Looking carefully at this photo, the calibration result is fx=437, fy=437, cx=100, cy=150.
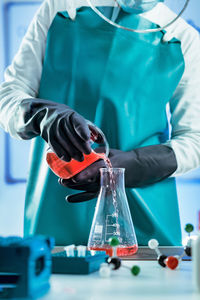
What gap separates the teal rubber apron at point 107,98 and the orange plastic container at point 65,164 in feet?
0.97

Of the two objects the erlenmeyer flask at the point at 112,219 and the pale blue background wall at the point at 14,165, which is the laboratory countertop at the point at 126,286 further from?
the pale blue background wall at the point at 14,165

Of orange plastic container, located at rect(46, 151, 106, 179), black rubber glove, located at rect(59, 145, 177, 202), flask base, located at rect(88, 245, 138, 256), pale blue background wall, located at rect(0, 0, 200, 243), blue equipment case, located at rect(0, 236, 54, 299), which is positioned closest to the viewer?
blue equipment case, located at rect(0, 236, 54, 299)

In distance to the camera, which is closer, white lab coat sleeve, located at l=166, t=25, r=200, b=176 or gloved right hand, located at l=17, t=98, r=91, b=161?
gloved right hand, located at l=17, t=98, r=91, b=161

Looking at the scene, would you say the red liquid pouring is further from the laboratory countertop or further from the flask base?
the laboratory countertop

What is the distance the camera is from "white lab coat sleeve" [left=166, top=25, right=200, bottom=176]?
5.06 ft

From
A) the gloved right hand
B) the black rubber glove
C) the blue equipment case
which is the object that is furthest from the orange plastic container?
the blue equipment case

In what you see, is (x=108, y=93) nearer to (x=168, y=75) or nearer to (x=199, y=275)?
(x=168, y=75)

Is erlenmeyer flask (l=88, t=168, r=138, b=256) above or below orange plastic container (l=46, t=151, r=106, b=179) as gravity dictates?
below

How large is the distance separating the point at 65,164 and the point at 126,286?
0.55 meters

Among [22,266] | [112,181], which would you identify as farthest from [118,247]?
[22,266]

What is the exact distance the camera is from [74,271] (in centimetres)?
76

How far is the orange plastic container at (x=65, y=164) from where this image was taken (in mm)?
1160

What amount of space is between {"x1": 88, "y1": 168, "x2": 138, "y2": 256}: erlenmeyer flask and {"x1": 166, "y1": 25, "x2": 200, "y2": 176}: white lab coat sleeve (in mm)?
546

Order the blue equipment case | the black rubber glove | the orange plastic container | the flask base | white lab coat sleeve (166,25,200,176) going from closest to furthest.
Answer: the blue equipment case, the flask base, the orange plastic container, the black rubber glove, white lab coat sleeve (166,25,200,176)
